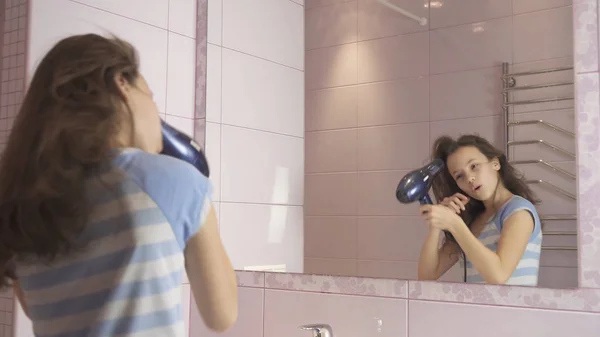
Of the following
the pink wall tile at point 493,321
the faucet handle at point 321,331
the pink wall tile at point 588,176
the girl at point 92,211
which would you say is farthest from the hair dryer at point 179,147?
the pink wall tile at point 588,176

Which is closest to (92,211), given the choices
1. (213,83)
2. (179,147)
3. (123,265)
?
(123,265)

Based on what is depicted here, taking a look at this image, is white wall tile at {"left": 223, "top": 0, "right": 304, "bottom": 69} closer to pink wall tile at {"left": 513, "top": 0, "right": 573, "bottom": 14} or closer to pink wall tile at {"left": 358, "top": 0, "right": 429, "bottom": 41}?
pink wall tile at {"left": 358, "top": 0, "right": 429, "bottom": 41}

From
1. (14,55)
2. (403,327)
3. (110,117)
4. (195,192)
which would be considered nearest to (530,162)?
(403,327)

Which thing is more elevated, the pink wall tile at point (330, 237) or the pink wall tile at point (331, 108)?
the pink wall tile at point (331, 108)

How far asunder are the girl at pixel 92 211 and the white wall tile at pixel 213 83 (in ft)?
2.95

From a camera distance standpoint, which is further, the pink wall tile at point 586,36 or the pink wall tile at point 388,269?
the pink wall tile at point 388,269

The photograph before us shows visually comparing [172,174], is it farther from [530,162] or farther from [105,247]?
[530,162]

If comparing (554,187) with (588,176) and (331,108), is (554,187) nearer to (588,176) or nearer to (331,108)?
(588,176)

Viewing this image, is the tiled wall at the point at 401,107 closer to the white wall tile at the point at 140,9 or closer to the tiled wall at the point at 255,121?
the tiled wall at the point at 255,121

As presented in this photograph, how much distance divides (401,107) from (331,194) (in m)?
0.29

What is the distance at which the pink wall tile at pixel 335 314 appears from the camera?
1545 millimetres

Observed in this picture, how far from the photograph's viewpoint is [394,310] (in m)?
1.54

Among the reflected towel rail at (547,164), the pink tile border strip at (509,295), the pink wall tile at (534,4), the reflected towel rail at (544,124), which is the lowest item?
the pink tile border strip at (509,295)

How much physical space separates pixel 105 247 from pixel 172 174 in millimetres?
141
